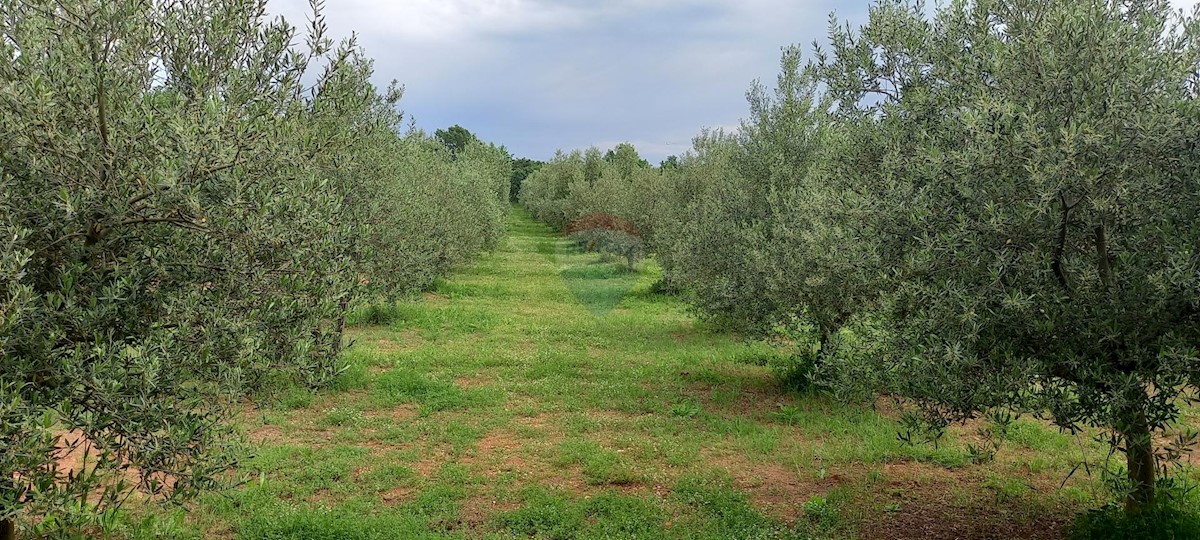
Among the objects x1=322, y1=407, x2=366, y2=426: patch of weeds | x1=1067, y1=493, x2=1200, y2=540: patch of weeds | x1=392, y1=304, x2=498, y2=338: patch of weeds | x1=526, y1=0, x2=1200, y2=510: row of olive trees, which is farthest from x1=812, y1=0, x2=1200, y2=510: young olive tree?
x1=392, y1=304, x2=498, y2=338: patch of weeds

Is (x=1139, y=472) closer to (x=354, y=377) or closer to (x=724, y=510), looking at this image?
(x=724, y=510)

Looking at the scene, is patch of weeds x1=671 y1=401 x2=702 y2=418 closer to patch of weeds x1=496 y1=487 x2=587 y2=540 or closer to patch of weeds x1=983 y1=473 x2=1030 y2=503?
patch of weeds x1=496 y1=487 x2=587 y2=540

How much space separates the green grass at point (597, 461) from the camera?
968 centimetres

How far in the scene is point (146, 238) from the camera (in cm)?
606

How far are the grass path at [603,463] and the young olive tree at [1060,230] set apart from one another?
350 centimetres

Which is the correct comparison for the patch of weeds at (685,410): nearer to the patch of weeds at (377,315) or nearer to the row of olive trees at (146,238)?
the row of olive trees at (146,238)

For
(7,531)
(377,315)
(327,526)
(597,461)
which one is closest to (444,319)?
(377,315)

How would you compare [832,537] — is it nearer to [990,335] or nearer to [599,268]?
[990,335]

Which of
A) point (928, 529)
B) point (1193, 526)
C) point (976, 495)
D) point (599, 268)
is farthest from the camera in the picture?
point (599, 268)

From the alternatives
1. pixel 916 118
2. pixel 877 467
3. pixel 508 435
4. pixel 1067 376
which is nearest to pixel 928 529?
pixel 877 467

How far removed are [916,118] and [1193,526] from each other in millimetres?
5939

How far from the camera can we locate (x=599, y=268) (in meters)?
45.6

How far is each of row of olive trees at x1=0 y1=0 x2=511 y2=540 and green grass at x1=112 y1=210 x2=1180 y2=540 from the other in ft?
2.93

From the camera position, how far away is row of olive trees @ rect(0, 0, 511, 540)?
5309mm
